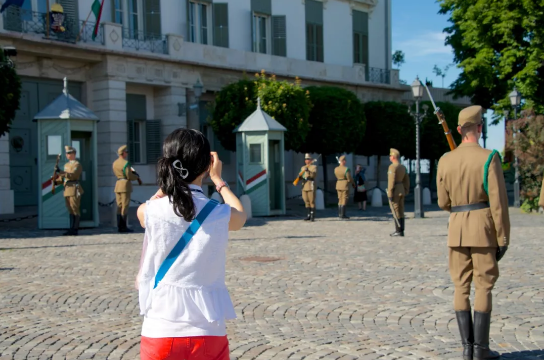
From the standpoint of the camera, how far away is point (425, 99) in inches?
1662

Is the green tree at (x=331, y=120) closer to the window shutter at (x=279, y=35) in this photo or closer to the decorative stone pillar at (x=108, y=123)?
the window shutter at (x=279, y=35)

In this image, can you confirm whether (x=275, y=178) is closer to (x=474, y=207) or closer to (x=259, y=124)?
(x=259, y=124)

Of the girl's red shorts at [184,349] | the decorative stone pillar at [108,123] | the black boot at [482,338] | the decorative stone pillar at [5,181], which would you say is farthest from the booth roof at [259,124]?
the girl's red shorts at [184,349]

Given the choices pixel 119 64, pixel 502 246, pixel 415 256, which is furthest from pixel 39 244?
pixel 119 64

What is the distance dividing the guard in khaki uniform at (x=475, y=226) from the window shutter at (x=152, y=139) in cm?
2473

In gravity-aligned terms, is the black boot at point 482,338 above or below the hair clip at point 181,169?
below

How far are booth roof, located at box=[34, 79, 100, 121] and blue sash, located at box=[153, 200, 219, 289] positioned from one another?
1525cm

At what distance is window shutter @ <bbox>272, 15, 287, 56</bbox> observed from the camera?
1353 inches

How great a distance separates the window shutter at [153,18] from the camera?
29.0m

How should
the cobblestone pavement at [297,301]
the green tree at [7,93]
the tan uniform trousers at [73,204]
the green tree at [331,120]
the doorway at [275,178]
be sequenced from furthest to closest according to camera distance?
the green tree at [331,120] < the doorway at [275,178] < the green tree at [7,93] < the tan uniform trousers at [73,204] < the cobblestone pavement at [297,301]

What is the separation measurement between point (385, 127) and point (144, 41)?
467 inches

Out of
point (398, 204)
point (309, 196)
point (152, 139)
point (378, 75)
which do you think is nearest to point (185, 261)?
point (398, 204)

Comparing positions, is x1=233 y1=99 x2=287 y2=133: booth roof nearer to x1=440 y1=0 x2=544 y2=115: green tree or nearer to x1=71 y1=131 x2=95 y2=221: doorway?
x1=71 y1=131 x2=95 y2=221: doorway

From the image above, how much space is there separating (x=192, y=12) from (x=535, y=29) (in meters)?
13.9
